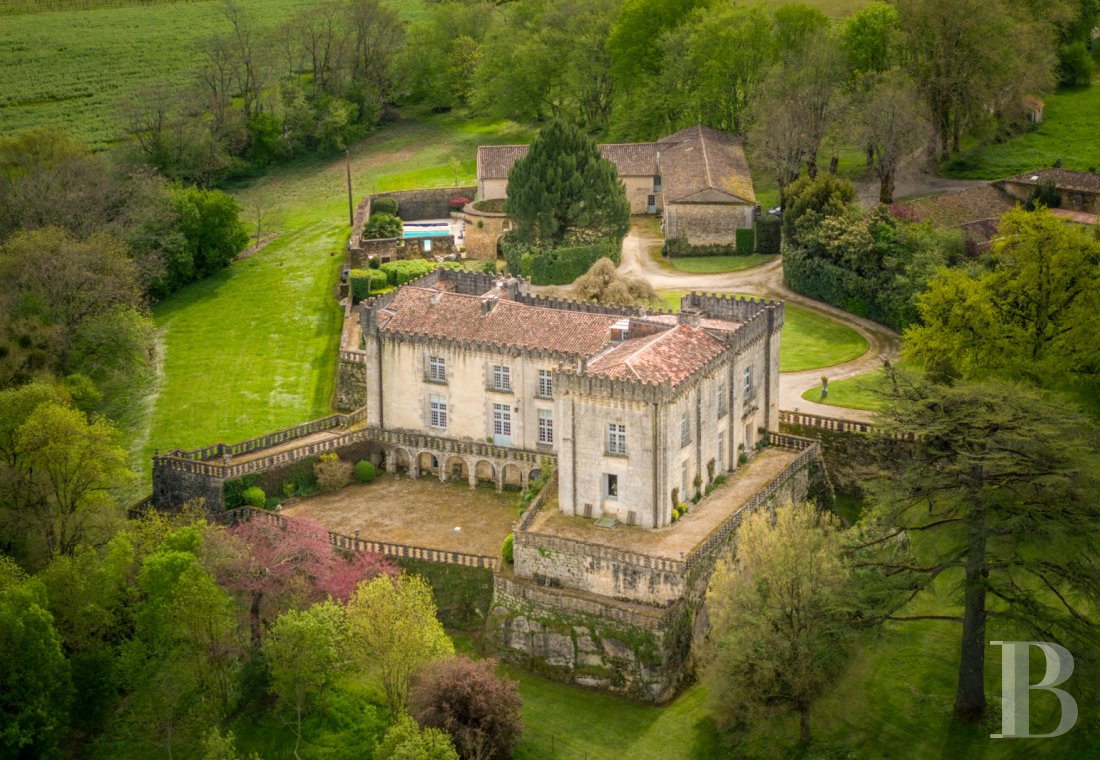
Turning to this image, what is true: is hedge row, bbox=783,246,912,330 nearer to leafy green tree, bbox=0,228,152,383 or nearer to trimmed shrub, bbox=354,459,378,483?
trimmed shrub, bbox=354,459,378,483

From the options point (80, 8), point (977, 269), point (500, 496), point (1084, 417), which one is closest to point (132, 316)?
point (500, 496)

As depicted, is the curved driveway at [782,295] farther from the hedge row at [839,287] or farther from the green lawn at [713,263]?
the green lawn at [713,263]

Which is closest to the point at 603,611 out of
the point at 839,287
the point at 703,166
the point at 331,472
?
the point at 331,472

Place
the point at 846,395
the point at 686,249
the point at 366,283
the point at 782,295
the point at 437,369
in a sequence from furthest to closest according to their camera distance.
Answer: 1. the point at 686,249
2. the point at 366,283
3. the point at 782,295
4. the point at 846,395
5. the point at 437,369

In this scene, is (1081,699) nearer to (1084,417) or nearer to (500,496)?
(1084,417)

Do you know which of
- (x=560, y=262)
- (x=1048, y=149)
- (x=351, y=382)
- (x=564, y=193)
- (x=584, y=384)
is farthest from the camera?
(x=1048, y=149)

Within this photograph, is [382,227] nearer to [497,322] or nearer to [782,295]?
[782,295]
